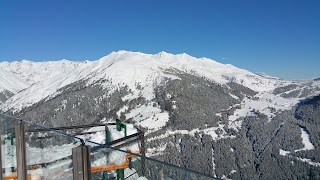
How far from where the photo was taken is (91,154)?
4773 millimetres

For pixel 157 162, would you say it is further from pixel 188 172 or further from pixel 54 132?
pixel 54 132

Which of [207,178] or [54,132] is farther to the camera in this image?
[54,132]

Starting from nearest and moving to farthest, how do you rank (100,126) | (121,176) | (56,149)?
(56,149) < (121,176) < (100,126)

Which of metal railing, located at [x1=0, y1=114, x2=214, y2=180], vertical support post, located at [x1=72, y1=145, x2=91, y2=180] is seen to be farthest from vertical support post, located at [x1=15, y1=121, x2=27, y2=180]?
vertical support post, located at [x1=72, y1=145, x2=91, y2=180]

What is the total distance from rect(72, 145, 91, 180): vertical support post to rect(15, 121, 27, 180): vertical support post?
71.8 inches

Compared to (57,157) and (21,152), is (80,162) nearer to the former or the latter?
(57,157)

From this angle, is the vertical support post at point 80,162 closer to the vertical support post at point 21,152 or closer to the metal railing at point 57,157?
the metal railing at point 57,157

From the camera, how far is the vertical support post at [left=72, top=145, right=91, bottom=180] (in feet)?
14.9

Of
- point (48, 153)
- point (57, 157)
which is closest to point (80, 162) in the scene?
point (57, 157)

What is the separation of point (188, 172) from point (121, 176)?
5692mm

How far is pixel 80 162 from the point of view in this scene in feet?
15.0

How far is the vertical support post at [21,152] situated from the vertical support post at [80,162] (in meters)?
1.82

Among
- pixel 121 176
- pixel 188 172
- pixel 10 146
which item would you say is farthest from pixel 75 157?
pixel 121 176

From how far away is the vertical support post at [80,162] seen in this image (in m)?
4.55
